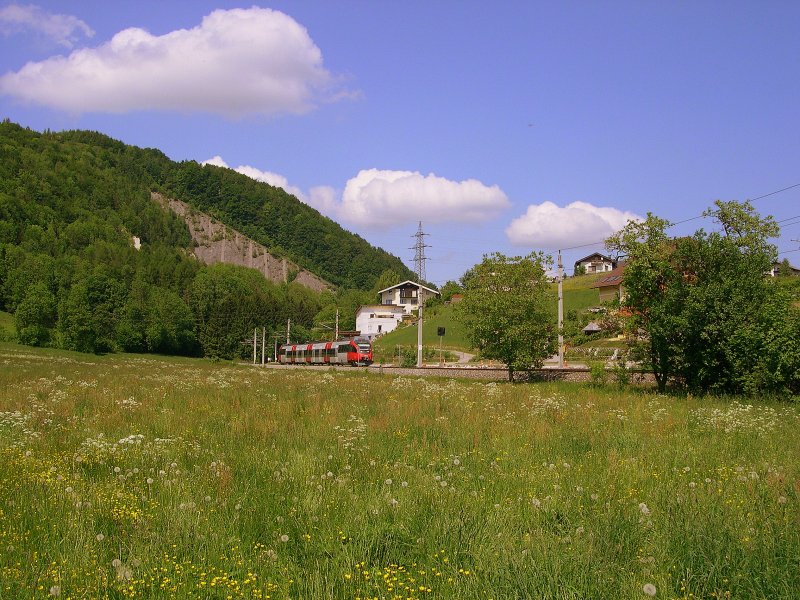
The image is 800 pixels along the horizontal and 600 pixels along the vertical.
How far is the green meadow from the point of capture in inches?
155

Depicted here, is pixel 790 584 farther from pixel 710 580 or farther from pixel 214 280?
pixel 214 280

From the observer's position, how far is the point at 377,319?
135375 mm

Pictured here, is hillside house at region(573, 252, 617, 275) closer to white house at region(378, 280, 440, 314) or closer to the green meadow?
white house at region(378, 280, 440, 314)

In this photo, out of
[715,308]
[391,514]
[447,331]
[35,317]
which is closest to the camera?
[391,514]

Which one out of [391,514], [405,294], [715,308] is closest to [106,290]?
[405,294]

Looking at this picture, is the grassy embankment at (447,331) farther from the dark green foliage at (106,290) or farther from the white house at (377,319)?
the dark green foliage at (106,290)

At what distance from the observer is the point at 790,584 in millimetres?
3869

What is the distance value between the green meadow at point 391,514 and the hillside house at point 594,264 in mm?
130804

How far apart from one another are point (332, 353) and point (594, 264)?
85.7 metres

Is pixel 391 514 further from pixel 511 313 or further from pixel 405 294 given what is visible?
pixel 405 294

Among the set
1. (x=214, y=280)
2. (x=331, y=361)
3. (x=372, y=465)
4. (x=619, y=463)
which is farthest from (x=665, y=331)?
(x=214, y=280)

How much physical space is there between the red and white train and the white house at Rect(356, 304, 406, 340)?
4469cm

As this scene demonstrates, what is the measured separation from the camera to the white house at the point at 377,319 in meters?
134

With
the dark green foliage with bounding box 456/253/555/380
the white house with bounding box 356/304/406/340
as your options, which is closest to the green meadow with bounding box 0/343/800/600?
the dark green foliage with bounding box 456/253/555/380
